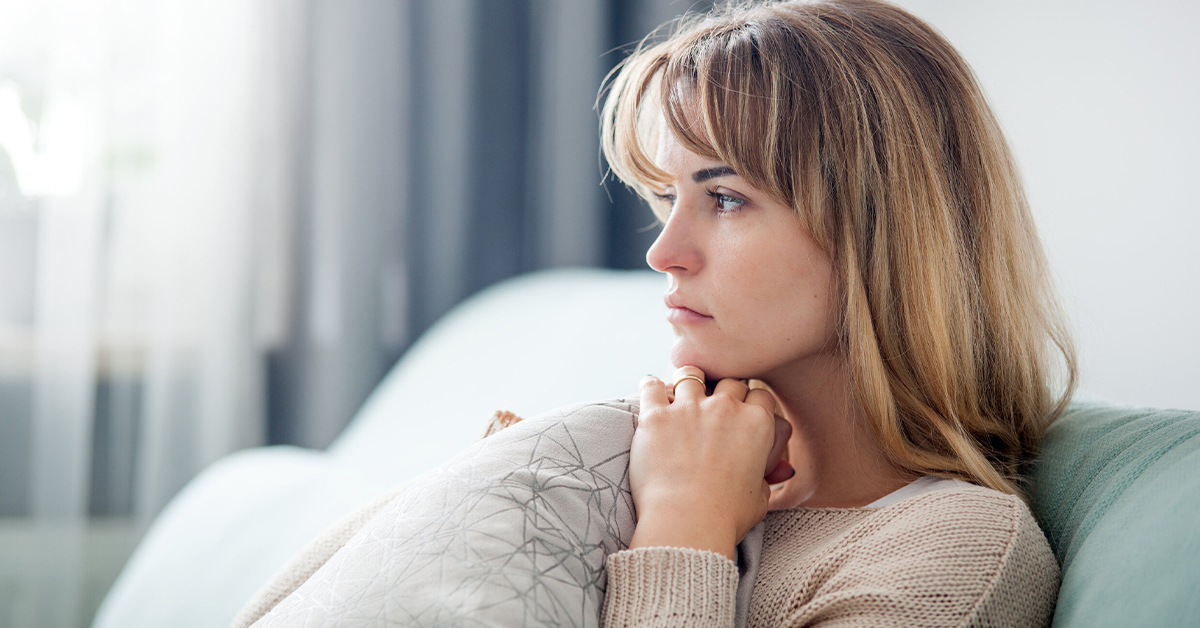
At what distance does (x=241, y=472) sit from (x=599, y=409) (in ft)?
3.36

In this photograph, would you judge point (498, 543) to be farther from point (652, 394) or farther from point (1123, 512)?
point (1123, 512)

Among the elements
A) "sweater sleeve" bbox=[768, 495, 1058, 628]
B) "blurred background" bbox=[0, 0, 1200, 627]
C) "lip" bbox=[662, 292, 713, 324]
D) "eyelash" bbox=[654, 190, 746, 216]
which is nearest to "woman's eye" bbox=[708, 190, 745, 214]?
"eyelash" bbox=[654, 190, 746, 216]

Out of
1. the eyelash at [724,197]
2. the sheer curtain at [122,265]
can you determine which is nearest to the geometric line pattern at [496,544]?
the eyelash at [724,197]

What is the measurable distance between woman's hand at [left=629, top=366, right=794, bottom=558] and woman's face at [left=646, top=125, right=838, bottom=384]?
43 mm

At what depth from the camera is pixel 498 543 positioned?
1.95 ft

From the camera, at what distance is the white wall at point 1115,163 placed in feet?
3.48

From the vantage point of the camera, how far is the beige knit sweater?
61 cm

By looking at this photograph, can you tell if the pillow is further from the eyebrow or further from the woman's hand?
the eyebrow

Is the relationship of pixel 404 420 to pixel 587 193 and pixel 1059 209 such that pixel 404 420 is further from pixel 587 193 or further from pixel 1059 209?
pixel 1059 209

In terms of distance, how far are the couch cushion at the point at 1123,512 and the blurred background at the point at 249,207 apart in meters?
0.68

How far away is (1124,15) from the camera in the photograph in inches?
44.8

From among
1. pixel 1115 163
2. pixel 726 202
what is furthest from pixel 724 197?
pixel 1115 163

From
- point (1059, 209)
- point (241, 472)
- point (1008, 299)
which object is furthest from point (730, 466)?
point (241, 472)

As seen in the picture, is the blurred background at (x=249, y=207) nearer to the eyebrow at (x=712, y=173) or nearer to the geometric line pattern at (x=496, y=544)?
the eyebrow at (x=712, y=173)
